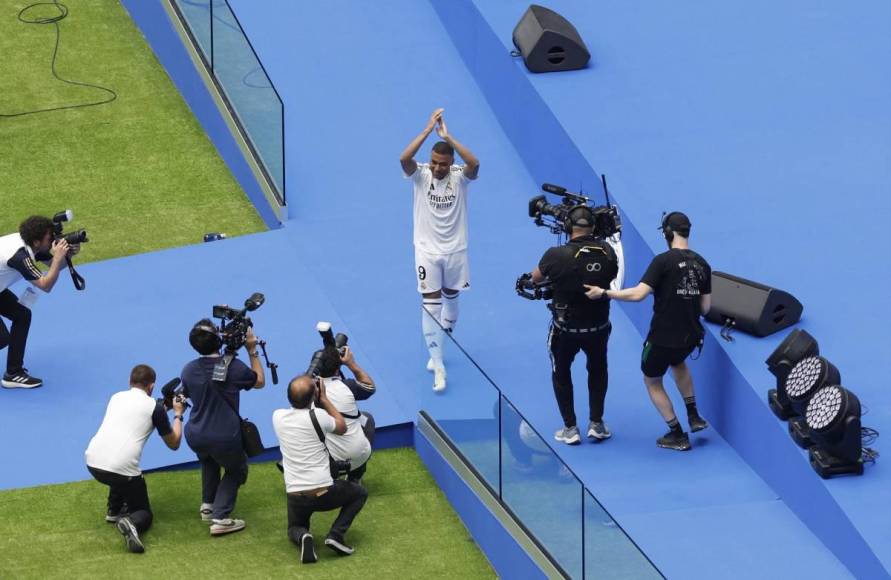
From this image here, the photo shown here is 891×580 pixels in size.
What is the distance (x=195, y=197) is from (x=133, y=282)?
175 cm

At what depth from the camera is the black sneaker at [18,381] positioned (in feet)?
41.9

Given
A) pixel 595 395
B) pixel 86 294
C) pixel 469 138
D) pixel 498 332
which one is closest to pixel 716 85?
pixel 469 138

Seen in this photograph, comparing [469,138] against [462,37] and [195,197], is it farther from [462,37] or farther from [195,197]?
[195,197]

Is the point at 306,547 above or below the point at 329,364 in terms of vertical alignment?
below

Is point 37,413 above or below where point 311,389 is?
below

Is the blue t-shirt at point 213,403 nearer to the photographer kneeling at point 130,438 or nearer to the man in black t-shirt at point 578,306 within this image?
the photographer kneeling at point 130,438

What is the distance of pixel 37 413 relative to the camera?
1252cm

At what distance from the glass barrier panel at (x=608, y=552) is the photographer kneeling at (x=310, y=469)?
1620 millimetres

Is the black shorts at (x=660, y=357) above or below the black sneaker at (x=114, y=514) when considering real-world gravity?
above

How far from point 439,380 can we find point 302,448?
1699mm

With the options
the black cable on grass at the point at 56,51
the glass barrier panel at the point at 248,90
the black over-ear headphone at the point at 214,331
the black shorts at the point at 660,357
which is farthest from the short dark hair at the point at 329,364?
the black cable on grass at the point at 56,51

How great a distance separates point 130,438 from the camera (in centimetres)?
1095

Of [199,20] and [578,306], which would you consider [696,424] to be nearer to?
[578,306]

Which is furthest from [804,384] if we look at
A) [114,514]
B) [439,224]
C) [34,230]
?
[34,230]
